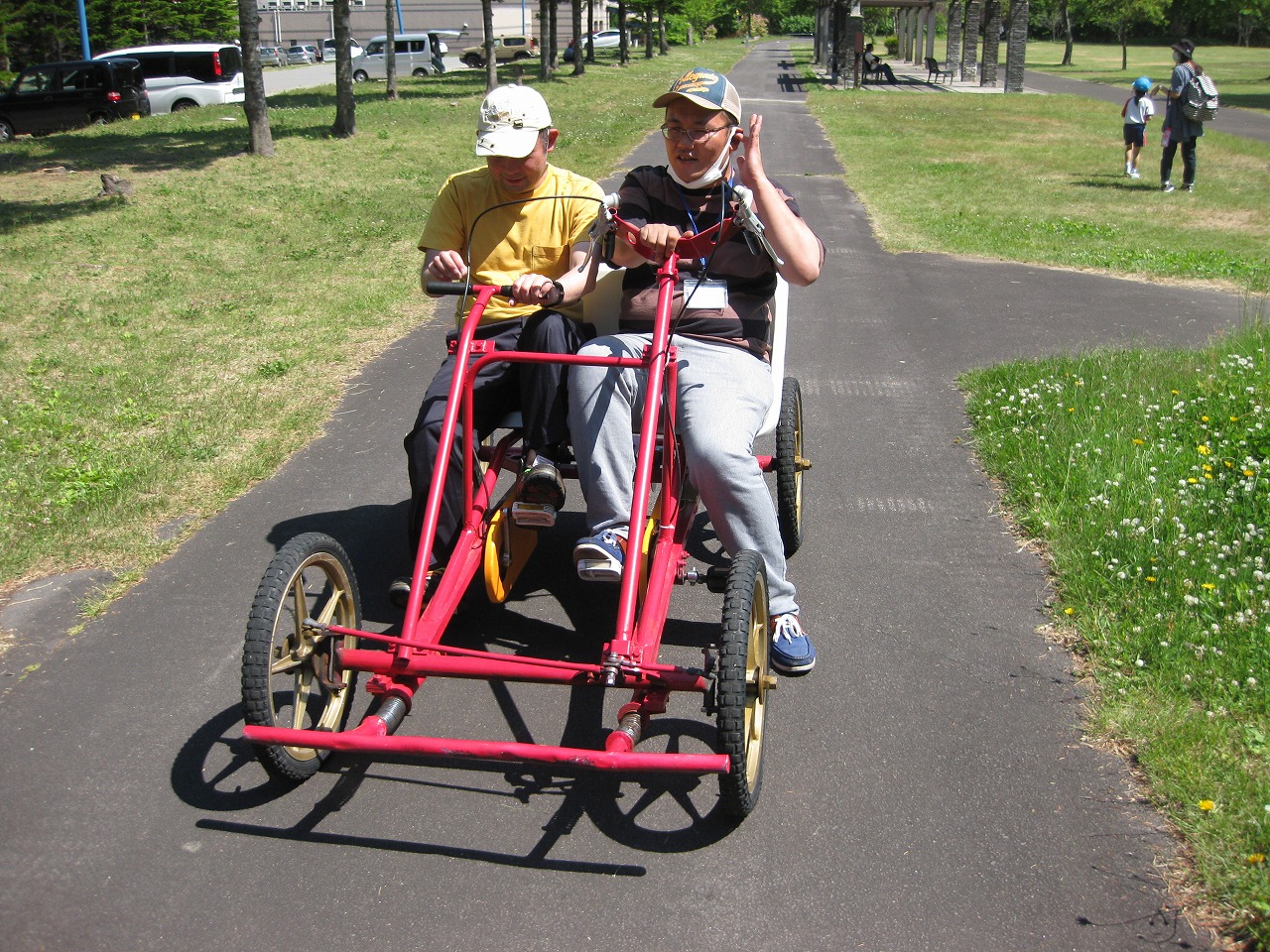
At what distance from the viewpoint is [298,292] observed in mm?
9539

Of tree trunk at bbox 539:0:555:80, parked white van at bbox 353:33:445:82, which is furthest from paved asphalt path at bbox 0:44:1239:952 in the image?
parked white van at bbox 353:33:445:82

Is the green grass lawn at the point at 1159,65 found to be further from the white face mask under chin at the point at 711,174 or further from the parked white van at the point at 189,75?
the white face mask under chin at the point at 711,174

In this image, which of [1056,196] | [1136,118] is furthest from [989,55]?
[1056,196]

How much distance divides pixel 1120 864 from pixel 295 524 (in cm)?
360

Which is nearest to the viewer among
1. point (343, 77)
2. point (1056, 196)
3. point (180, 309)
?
point (180, 309)

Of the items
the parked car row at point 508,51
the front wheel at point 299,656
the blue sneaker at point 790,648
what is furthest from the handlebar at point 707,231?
the parked car row at point 508,51

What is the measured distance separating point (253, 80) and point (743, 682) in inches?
613

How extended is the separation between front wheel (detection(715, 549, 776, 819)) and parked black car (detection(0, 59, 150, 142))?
26.2 m

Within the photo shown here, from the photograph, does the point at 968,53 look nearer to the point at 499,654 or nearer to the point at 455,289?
the point at 455,289

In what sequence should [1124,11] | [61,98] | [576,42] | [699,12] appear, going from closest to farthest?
[61,98] < [576,42] < [1124,11] < [699,12]

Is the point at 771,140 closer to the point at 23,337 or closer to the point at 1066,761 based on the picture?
the point at 23,337

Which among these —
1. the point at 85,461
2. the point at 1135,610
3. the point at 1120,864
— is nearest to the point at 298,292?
the point at 85,461

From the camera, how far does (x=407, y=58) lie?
147ft

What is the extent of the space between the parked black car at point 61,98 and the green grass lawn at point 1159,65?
1203 inches
